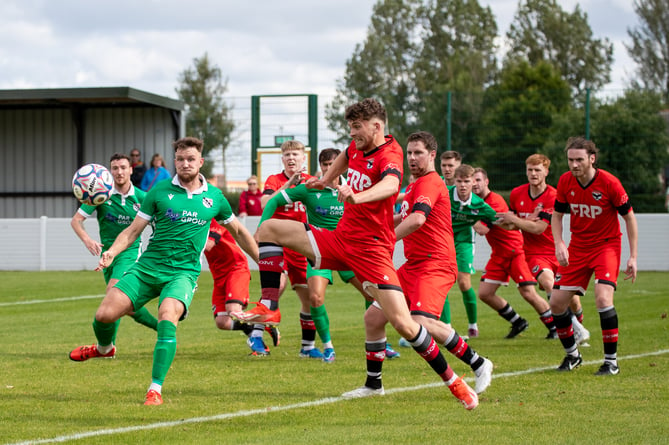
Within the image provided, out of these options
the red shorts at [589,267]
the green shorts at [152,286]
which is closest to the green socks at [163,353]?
the green shorts at [152,286]

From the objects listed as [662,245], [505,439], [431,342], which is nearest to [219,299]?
[431,342]

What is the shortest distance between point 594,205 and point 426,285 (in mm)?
2374

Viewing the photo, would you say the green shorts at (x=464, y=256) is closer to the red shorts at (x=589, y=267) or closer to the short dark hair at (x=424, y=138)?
the red shorts at (x=589, y=267)

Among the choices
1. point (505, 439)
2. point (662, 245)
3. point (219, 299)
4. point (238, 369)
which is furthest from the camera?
point (662, 245)

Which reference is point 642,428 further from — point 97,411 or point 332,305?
point 332,305

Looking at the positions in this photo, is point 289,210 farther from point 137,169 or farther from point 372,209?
point 137,169

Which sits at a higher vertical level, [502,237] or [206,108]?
[206,108]

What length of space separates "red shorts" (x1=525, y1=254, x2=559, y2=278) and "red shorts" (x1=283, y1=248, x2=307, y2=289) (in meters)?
3.30

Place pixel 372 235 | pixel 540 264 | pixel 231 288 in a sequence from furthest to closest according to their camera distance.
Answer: pixel 540 264 < pixel 231 288 < pixel 372 235

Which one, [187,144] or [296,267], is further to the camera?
[296,267]

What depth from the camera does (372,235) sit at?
7.12m

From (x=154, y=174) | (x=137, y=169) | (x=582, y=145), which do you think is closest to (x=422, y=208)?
(x=582, y=145)

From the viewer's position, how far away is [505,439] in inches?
236

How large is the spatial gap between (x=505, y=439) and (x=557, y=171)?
2658 cm
